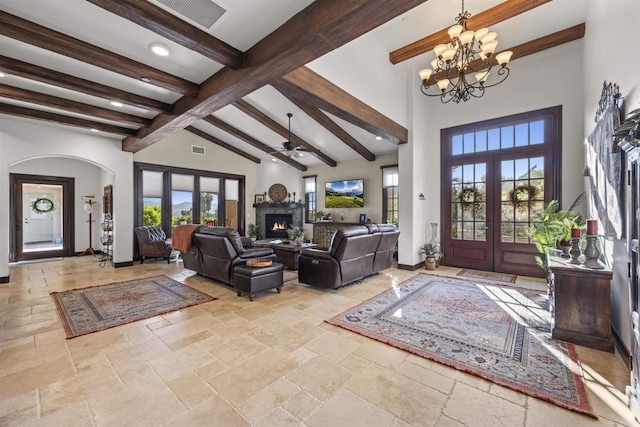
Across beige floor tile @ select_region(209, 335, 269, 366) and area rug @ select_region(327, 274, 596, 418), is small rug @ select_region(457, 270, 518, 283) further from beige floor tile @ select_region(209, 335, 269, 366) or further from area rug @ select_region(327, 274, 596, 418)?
beige floor tile @ select_region(209, 335, 269, 366)

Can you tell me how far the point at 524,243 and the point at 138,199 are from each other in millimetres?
9048

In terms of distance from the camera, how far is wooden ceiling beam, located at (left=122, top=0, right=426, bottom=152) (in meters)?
2.08

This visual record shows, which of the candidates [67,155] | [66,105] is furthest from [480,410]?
[67,155]

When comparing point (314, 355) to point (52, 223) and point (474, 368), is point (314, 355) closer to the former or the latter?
point (474, 368)

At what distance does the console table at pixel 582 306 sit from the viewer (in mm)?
2586

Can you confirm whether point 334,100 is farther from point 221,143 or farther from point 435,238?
point 221,143

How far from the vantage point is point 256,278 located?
13.0ft

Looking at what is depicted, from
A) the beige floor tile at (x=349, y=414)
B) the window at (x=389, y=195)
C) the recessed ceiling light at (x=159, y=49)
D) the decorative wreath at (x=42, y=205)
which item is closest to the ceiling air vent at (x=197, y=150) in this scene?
the decorative wreath at (x=42, y=205)

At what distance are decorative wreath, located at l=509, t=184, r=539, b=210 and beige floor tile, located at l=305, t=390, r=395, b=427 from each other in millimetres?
5289

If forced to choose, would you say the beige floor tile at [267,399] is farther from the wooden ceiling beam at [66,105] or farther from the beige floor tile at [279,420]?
the wooden ceiling beam at [66,105]

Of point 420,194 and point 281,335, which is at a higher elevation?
point 420,194

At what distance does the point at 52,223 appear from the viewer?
25.0 ft

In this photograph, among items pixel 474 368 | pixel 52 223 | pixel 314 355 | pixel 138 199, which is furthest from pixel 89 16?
pixel 52 223

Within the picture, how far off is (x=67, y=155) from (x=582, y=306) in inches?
340
